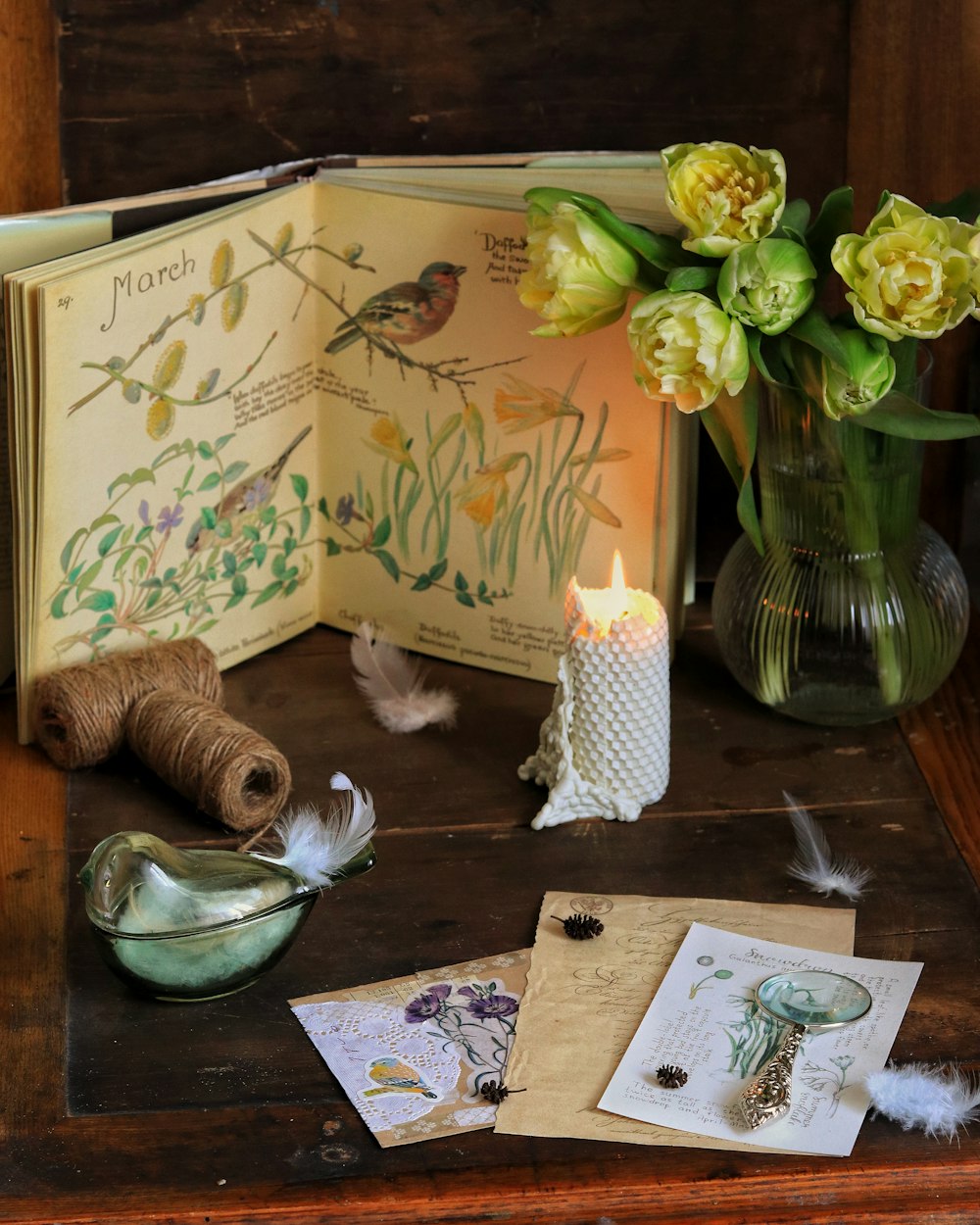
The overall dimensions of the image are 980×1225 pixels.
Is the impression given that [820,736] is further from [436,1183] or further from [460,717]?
[436,1183]

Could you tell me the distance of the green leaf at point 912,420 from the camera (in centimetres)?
91

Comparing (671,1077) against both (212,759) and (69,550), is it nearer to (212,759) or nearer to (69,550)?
(212,759)

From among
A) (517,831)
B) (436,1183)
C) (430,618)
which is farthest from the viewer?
(430,618)

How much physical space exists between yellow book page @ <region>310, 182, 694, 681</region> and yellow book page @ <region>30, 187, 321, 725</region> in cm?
4

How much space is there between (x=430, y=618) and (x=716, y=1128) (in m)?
0.55

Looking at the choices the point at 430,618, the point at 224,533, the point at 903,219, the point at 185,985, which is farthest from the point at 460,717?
the point at 903,219

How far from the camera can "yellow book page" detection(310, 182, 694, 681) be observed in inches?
41.8

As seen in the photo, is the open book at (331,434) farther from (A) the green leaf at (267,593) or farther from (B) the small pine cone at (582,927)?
(B) the small pine cone at (582,927)

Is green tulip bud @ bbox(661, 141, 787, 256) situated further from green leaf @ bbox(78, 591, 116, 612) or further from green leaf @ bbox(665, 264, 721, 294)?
green leaf @ bbox(78, 591, 116, 612)

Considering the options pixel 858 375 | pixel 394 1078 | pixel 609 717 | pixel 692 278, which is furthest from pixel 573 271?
pixel 394 1078

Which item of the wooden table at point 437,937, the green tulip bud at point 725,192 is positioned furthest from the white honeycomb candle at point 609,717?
the green tulip bud at point 725,192

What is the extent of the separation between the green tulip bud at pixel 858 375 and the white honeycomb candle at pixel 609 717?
0.18 metres

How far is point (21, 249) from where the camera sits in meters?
0.99

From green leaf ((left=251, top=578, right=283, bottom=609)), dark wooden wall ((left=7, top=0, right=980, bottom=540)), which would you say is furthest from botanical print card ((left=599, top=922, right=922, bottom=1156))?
dark wooden wall ((left=7, top=0, right=980, bottom=540))
